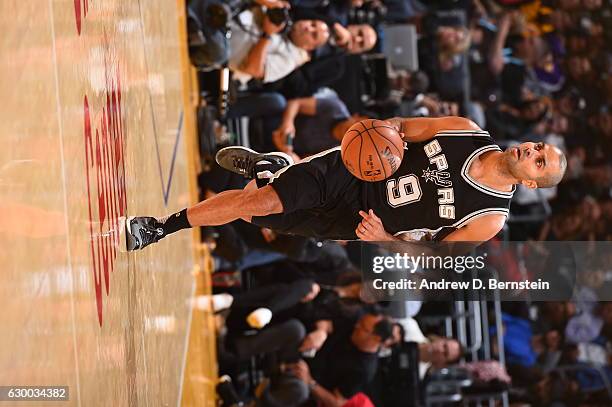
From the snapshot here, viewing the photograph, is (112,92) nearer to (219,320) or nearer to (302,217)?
(302,217)

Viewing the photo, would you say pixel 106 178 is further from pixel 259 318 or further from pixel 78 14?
pixel 259 318

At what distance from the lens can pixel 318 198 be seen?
509cm

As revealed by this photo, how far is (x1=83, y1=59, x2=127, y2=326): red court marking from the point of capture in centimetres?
378

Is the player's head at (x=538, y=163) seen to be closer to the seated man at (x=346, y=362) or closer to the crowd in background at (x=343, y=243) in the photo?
the crowd in background at (x=343, y=243)

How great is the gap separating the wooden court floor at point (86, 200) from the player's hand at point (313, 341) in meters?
1.80

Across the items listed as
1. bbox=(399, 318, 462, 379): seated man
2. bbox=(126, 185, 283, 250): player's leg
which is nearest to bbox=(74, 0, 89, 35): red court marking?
bbox=(126, 185, 283, 250): player's leg

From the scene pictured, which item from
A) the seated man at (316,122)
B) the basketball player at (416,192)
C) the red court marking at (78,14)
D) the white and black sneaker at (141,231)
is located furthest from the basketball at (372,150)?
the seated man at (316,122)

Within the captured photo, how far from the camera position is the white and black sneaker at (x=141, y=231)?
4.60m

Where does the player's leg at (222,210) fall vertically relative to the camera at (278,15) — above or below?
below

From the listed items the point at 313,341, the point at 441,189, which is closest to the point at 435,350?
the point at 313,341

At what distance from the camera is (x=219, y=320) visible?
27.6ft

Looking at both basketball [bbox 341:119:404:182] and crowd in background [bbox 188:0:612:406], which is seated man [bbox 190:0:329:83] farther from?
basketball [bbox 341:119:404:182]

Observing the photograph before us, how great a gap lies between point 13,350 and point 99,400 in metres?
1.09

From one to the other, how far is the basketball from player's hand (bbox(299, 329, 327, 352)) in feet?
12.7
